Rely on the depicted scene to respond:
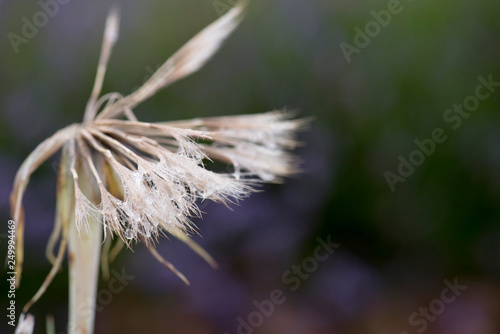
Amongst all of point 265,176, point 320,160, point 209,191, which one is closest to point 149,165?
point 209,191

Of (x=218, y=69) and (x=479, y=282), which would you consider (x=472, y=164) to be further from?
(x=218, y=69)

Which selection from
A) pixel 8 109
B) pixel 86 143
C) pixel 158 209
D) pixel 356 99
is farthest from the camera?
pixel 356 99

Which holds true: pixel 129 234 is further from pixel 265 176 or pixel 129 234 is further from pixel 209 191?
pixel 265 176

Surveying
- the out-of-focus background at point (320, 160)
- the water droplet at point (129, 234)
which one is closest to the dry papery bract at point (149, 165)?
the water droplet at point (129, 234)

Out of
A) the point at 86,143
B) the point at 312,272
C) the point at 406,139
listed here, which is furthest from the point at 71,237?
the point at 406,139

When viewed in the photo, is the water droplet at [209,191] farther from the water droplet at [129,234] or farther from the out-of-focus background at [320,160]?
the out-of-focus background at [320,160]
